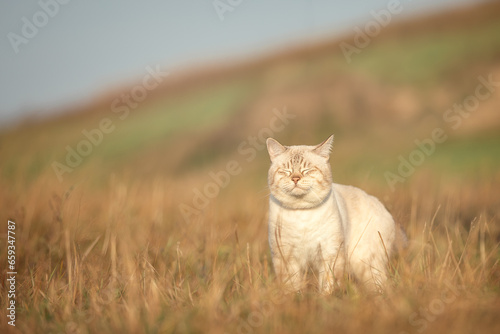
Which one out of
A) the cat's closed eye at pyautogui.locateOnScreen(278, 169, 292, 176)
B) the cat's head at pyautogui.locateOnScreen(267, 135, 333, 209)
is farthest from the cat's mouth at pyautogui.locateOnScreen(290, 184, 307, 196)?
the cat's closed eye at pyautogui.locateOnScreen(278, 169, 292, 176)

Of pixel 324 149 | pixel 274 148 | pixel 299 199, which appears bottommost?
pixel 299 199

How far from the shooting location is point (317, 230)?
3.36m

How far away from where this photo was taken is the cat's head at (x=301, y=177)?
11.0 feet

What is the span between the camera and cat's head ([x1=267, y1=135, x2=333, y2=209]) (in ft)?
11.0

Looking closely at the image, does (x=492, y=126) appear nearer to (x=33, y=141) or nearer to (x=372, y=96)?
(x=372, y=96)

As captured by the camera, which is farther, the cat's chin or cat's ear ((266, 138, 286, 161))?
cat's ear ((266, 138, 286, 161))

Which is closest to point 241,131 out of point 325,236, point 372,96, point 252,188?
point 372,96

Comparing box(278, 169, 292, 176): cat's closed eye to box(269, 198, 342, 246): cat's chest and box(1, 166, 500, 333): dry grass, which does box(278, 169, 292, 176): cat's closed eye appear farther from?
A: box(1, 166, 500, 333): dry grass

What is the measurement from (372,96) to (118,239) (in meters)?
8.22

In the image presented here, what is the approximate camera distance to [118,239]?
15.0ft

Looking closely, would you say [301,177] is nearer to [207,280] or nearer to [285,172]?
[285,172]

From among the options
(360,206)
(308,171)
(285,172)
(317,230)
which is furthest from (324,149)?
(317,230)

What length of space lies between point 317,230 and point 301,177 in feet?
1.36

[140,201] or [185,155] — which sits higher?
[185,155]
